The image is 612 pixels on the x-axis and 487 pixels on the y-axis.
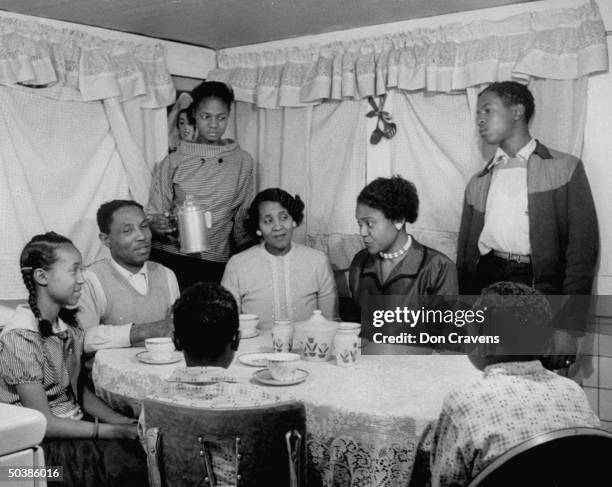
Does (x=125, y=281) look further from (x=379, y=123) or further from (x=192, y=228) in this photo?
(x=379, y=123)

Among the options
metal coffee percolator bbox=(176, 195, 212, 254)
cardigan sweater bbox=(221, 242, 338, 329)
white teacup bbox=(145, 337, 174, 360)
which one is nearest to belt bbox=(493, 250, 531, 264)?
cardigan sweater bbox=(221, 242, 338, 329)

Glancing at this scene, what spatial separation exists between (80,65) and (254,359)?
1939 millimetres

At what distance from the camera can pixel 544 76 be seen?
2.98 meters

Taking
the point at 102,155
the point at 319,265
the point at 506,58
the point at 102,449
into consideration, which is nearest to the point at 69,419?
the point at 102,449

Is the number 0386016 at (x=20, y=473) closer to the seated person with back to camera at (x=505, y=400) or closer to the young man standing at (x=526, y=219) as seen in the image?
the seated person with back to camera at (x=505, y=400)

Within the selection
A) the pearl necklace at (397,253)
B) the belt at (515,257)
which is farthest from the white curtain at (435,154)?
the pearl necklace at (397,253)

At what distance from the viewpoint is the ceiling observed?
10.0 feet

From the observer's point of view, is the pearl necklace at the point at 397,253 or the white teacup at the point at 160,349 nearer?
the white teacup at the point at 160,349

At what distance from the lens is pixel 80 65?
11.1ft

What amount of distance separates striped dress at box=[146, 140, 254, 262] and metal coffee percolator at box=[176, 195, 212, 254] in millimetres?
541

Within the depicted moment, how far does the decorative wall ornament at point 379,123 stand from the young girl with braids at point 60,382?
176 cm

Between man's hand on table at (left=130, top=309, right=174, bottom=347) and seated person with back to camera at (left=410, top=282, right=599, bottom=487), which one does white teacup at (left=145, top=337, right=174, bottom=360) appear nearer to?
man's hand on table at (left=130, top=309, right=174, bottom=347)

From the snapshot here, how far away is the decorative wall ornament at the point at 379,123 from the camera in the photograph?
3.53m

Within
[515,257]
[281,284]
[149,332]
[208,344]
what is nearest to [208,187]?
[281,284]
